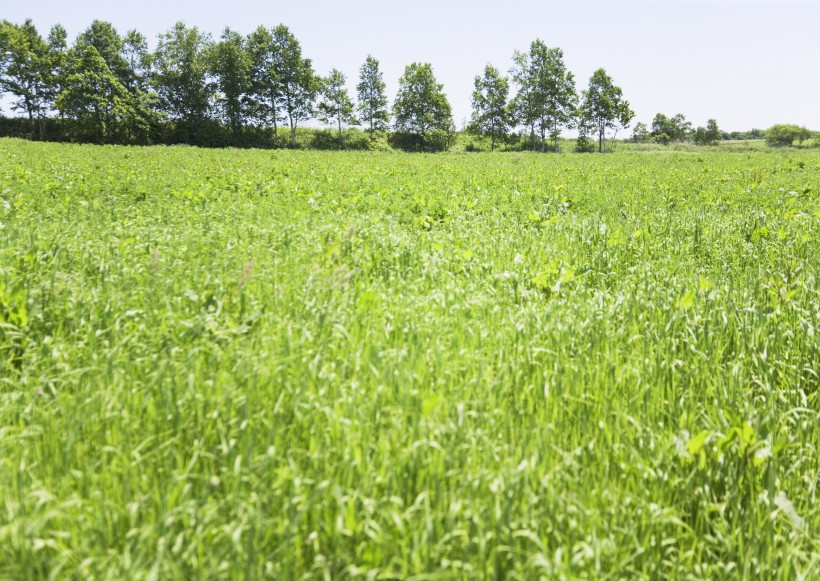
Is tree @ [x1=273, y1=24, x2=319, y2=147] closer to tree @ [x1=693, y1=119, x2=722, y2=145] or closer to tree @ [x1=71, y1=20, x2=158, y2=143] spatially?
tree @ [x1=71, y1=20, x2=158, y2=143]

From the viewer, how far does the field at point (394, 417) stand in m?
1.88

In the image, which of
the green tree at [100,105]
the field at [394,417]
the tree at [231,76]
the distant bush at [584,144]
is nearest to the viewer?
the field at [394,417]

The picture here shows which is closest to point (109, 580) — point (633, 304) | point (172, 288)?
point (172, 288)

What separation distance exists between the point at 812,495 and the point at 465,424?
178 cm

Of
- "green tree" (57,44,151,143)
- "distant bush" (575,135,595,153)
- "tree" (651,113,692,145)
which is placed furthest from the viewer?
"tree" (651,113,692,145)

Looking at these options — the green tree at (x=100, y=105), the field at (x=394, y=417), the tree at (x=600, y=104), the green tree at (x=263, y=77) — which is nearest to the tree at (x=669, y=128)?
the tree at (x=600, y=104)

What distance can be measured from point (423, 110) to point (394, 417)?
242 ft

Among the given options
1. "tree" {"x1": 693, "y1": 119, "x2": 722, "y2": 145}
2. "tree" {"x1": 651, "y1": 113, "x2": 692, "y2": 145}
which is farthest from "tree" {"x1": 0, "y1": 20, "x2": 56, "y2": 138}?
"tree" {"x1": 693, "y1": 119, "x2": 722, "y2": 145}

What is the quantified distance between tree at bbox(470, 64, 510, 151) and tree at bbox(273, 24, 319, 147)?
23.5 metres

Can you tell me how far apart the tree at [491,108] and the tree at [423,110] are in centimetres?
502

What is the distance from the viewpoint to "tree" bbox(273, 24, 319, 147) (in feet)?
220

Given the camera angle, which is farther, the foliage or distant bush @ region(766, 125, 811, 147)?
distant bush @ region(766, 125, 811, 147)

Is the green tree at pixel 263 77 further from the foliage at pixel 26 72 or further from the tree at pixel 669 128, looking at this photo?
the tree at pixel 669 128

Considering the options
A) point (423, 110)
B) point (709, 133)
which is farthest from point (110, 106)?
point (709, 133)
